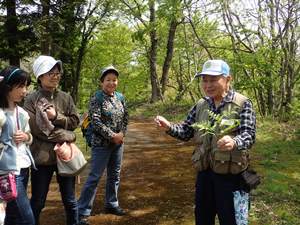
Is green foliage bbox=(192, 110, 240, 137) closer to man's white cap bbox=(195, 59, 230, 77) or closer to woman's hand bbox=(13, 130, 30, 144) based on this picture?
man's white cap bbox=(195, 59, 230, 77)

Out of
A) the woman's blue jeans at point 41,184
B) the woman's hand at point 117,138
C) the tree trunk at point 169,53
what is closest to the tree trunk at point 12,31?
the tree trunk at point 169,53

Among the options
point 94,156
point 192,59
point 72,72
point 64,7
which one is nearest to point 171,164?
point 94,156

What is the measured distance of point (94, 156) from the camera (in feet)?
15.1

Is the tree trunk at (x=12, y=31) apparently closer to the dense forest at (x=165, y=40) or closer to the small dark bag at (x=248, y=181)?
the dense forest at (x=165, y=40)

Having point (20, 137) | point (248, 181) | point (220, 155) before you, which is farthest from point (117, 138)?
point (248, 181)

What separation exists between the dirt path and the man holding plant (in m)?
1.76

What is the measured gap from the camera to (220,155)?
10.0 feet

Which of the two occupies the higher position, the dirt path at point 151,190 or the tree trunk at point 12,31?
the tree trunk at point 12,31

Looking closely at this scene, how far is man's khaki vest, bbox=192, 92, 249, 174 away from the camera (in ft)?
9.97

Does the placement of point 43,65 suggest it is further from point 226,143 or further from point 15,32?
point 15,32

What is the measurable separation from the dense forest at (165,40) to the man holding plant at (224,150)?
145 inches

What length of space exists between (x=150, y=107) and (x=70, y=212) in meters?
15.1

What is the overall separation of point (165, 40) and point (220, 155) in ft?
71.6

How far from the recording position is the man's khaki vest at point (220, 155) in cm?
304
